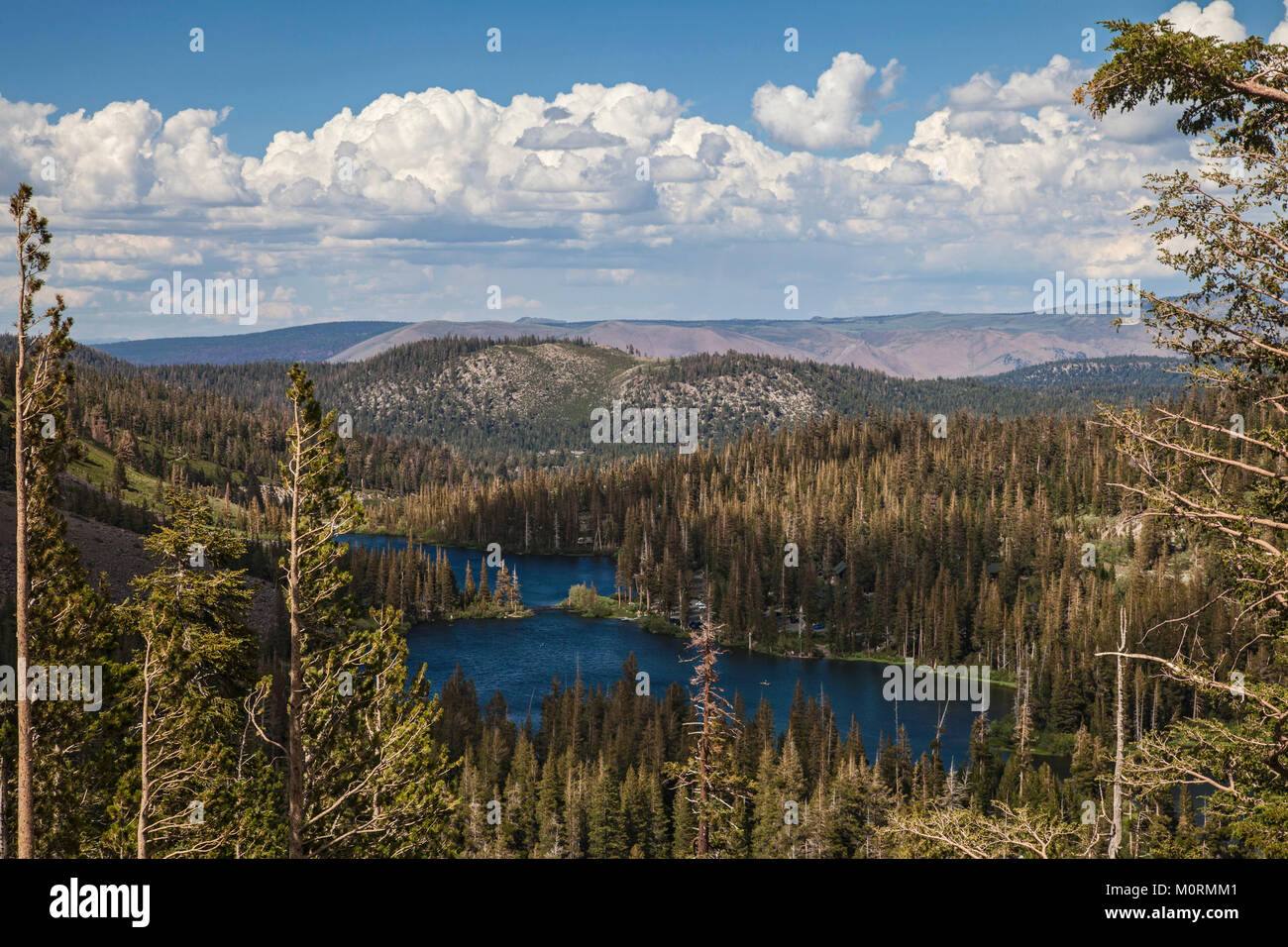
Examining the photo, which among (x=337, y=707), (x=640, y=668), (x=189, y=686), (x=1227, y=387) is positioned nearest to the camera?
(x=1227, y=387)

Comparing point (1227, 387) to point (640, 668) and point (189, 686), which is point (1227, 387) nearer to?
point (189, 686)

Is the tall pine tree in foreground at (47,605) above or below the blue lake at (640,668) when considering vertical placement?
above

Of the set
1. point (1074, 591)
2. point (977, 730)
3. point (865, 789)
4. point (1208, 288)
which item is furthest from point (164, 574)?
point (1074, 591)

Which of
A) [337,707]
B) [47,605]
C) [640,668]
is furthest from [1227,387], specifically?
[640,668]

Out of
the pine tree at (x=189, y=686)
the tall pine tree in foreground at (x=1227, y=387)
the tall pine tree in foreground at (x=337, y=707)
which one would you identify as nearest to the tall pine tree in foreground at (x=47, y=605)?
the pine tree at (x=189, y=686)

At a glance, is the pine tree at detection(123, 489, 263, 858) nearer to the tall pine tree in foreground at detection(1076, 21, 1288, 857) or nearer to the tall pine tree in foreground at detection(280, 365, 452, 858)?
the tall pine tree in foreground at detection(280, 365, 452, 858)

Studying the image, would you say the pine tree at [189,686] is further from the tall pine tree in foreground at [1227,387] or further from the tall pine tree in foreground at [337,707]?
the tall pine tree in foreground at [1227,387]
